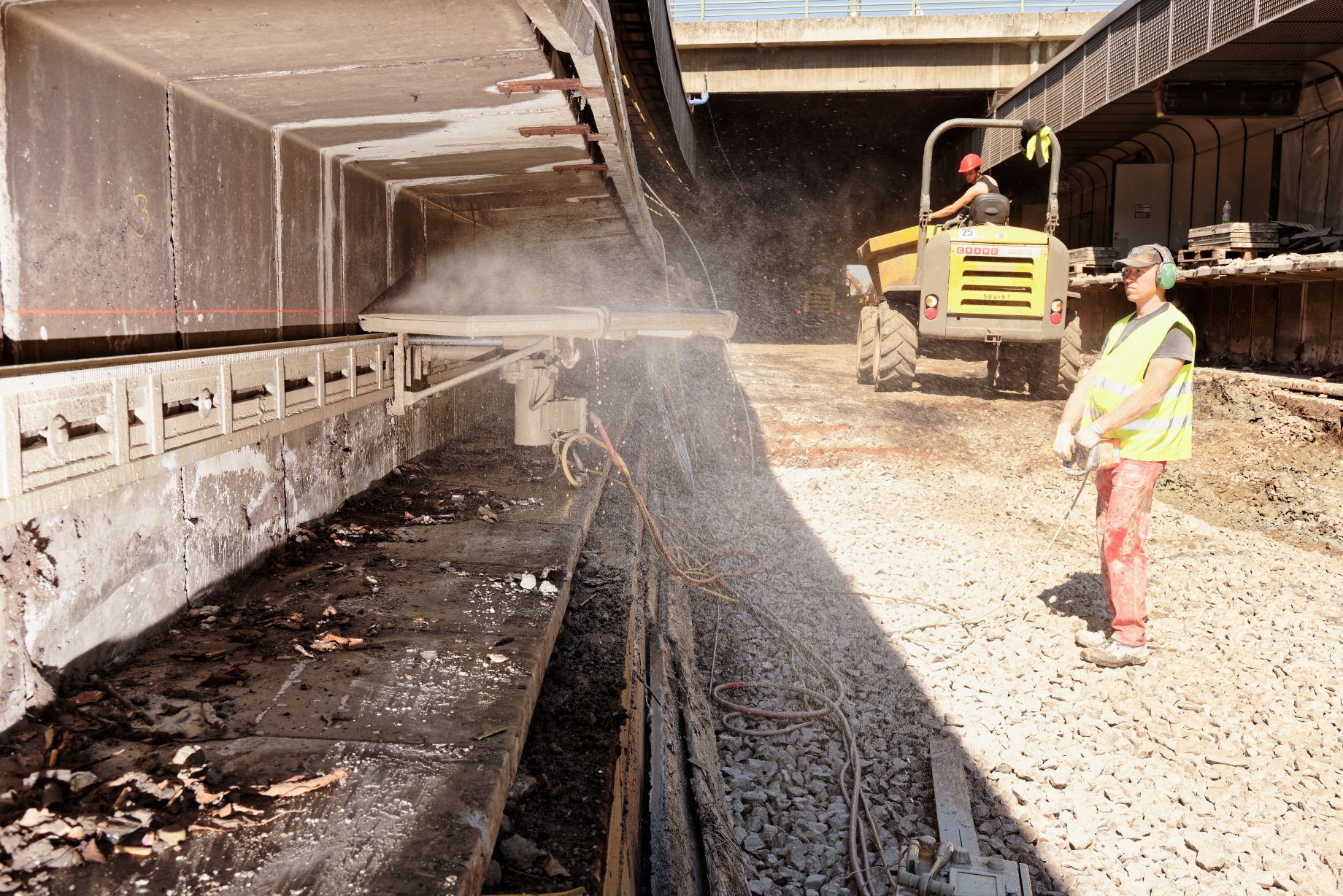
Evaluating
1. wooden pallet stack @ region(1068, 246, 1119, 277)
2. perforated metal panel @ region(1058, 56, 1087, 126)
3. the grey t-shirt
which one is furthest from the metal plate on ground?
perforated metal panel @ region(1058, 56, 1087, 126)

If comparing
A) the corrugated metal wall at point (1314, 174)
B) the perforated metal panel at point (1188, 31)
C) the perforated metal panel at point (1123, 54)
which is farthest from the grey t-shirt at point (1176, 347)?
the perforated metal panel at point (1123, 54)

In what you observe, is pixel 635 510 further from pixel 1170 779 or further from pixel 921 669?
pixel 1170 779

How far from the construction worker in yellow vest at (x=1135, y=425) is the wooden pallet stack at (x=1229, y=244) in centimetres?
645

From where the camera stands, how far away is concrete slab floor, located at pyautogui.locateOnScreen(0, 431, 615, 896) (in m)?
2.02

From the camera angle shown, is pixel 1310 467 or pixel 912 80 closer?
pixel 1310 467

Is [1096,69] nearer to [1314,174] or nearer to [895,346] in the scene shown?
[1314,174]

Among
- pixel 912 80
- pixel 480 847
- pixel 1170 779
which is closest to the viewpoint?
pixel 480 847

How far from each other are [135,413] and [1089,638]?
484 centimetres

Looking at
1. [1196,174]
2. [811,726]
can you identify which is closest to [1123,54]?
[1196,174]

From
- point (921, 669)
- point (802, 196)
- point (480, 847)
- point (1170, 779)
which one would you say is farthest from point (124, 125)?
point (802, 196)

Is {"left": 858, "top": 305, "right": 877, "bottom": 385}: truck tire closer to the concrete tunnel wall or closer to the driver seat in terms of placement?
the driver seat

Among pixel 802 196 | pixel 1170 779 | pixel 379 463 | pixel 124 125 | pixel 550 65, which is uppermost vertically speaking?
pixel 802 196

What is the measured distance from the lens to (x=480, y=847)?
83.2 inches

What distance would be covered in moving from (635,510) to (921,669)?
224 cm
